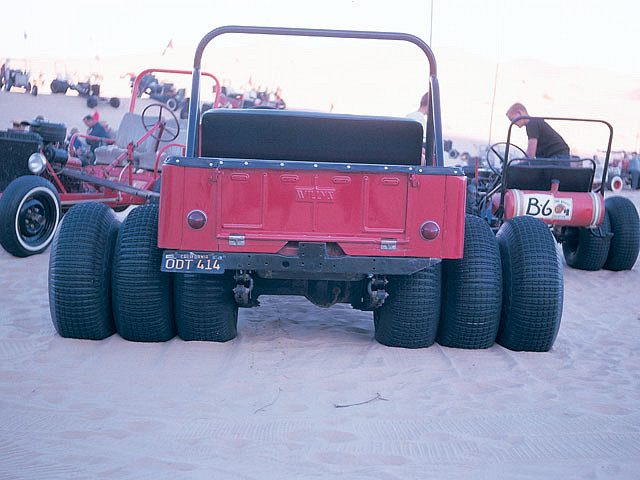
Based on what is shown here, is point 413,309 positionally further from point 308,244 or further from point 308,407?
point 308,407

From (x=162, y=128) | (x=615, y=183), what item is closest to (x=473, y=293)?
(x=162, y=128)

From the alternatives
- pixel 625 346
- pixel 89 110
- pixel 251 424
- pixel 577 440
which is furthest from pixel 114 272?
pixel 89 110

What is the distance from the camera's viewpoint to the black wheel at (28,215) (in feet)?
23.2

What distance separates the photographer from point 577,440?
3102mm

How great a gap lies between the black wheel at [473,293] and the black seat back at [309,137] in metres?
0.67

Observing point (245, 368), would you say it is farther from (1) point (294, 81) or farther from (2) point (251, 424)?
(1) point (294, 81)

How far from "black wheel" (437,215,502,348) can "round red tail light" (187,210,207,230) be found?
62.7 inches

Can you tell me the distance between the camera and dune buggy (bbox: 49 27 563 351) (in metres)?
3.89

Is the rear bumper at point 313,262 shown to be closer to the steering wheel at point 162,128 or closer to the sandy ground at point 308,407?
the sandy ground at point 308,407

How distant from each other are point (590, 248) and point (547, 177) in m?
1.32

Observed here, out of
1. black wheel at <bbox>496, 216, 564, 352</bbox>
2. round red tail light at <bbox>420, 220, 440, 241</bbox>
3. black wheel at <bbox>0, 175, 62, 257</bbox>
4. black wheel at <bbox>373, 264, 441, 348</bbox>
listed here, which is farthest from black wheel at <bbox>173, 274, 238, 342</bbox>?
black wheel at <bbox>0, 175, 62, 257</bbox>

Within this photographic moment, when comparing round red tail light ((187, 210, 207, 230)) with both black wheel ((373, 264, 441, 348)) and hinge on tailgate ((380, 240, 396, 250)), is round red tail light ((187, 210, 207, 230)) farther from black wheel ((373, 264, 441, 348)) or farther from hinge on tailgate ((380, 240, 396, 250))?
black wheel ((373, 264, 441, 348))

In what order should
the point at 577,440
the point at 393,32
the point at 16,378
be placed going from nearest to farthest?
the point at 577,440, the point at 16,378, the point at 393,32

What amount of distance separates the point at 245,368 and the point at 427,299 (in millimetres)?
1171
